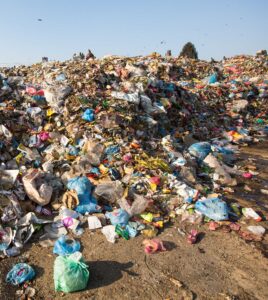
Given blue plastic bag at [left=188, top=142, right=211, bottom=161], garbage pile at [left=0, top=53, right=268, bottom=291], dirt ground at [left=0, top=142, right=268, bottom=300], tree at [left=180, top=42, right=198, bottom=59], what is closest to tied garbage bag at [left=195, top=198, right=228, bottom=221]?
garbage pile at [left=0, top=53, right=268, bottom=291]

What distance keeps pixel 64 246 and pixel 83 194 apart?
940 millimetres

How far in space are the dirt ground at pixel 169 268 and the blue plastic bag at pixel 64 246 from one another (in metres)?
0.09

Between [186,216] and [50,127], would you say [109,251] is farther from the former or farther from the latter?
[50,127]

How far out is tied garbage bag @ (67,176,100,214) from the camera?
4317mm

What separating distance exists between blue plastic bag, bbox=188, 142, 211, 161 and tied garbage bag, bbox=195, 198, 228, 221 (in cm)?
202

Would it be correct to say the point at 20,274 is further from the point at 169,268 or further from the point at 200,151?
the point at 200,151

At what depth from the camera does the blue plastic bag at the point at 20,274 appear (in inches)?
124

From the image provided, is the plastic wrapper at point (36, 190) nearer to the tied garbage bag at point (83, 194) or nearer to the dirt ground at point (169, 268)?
the tied garbage bag at point (83, 194)

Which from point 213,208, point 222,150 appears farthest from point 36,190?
point 222,150

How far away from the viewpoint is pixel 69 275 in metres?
2.98

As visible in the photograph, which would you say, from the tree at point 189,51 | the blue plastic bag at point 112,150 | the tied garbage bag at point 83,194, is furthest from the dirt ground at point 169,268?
the tree at point 189,51

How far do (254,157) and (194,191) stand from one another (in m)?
3.18

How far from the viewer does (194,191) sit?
183 inches

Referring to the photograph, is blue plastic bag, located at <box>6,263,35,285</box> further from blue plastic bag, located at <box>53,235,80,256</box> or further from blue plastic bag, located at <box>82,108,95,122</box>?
blue plastic bag, located at <box>82,108,95,122</box>
